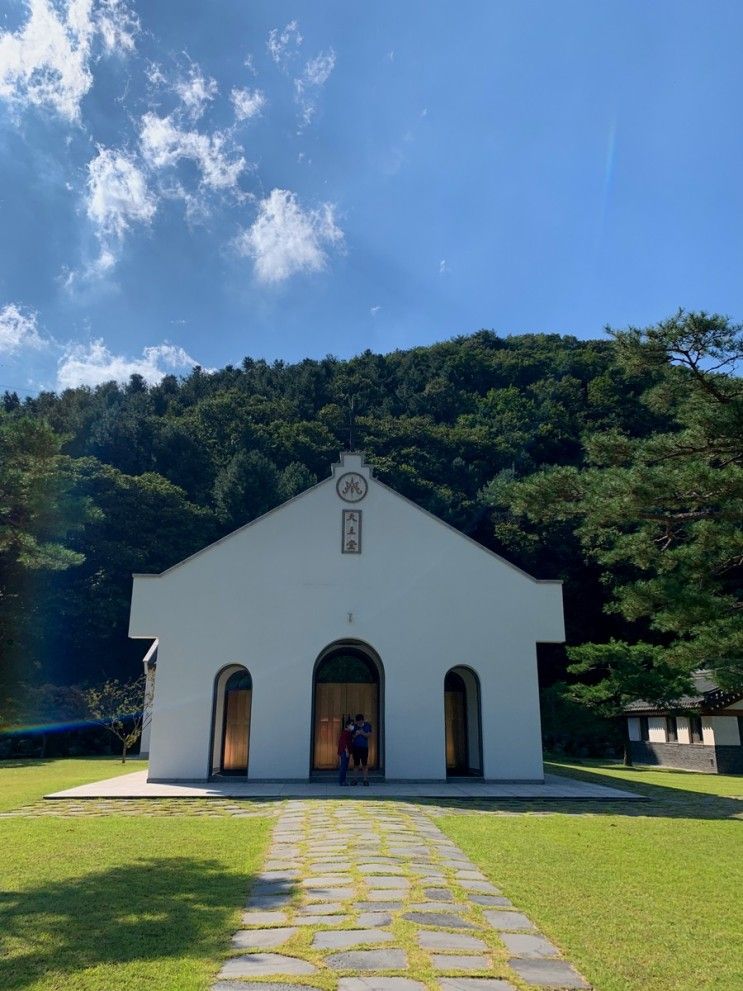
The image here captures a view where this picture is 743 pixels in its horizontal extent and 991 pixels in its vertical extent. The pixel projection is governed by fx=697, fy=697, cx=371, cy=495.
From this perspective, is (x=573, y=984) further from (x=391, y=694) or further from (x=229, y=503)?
(x=229, y=503)

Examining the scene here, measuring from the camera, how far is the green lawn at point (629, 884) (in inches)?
176

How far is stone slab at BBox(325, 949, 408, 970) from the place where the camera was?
4207mm

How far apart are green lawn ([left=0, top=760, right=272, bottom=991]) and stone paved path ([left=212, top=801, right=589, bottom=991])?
0.28 meters

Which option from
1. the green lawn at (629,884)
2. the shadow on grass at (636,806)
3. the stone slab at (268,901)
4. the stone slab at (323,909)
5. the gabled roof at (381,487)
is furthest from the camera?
the gabled roof at (381,487)

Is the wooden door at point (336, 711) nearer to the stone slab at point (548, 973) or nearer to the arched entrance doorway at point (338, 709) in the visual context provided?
the arched entrance doorway at point (338, 709)

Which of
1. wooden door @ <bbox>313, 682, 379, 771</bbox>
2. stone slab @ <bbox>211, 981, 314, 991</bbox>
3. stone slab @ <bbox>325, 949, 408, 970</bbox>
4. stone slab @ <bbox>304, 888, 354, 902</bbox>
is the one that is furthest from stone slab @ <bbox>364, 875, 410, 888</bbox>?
wooden door @ <bbox>313, 682, 379, 771</bbox>

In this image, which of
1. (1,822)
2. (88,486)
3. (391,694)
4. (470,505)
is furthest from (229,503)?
(1,822)

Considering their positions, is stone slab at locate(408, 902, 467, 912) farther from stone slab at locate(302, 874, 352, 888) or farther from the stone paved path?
stone slab at locate(302, 874, 352, 888)

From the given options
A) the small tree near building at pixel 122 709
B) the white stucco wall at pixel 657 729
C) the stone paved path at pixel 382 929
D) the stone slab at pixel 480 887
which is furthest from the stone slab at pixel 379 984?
the white stucco wall at pixel 657 729

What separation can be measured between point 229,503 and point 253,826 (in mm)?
39373

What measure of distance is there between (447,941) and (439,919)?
0.51 meters

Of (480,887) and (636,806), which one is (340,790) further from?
(480,887)

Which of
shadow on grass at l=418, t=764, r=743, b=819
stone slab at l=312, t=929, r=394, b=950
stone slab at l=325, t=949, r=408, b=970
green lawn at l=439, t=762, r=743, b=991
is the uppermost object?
stone slab at l=325, t=949, r=408, b=970

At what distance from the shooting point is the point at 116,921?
5172mm
